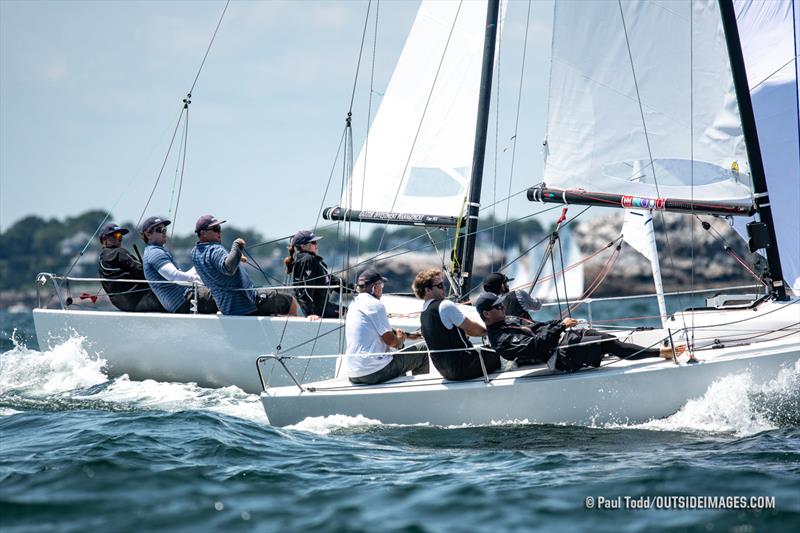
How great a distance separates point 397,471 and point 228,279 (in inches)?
182

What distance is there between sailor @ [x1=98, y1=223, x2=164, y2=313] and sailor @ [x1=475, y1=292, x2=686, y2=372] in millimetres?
4738

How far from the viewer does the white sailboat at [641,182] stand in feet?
22.2

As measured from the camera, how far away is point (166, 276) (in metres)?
9.99

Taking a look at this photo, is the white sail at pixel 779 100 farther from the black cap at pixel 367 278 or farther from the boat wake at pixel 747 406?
the black cap at pixel 367 278

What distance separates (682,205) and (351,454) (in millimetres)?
3887

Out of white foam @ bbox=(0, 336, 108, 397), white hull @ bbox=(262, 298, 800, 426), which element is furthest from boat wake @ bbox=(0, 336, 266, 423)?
white hull @ bbox=(262, 298, 800, 426)

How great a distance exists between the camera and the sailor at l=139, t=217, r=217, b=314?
9969mm

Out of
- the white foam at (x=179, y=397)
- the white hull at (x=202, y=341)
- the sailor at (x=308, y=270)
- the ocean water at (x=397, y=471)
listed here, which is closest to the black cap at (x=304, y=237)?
the sailor at (x=308, y=270)

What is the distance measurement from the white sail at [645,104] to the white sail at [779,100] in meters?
0.21

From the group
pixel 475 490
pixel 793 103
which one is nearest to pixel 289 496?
pixel 475 490

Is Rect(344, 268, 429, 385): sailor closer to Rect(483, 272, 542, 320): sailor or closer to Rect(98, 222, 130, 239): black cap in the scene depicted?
Rect(483, 272, 542, 320): sailor

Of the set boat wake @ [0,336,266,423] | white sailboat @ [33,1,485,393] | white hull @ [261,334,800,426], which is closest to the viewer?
white hull @ [261,334,800,426]

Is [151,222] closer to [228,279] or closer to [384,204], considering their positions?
[228,279]

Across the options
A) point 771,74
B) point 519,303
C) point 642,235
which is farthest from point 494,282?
point 771,74
